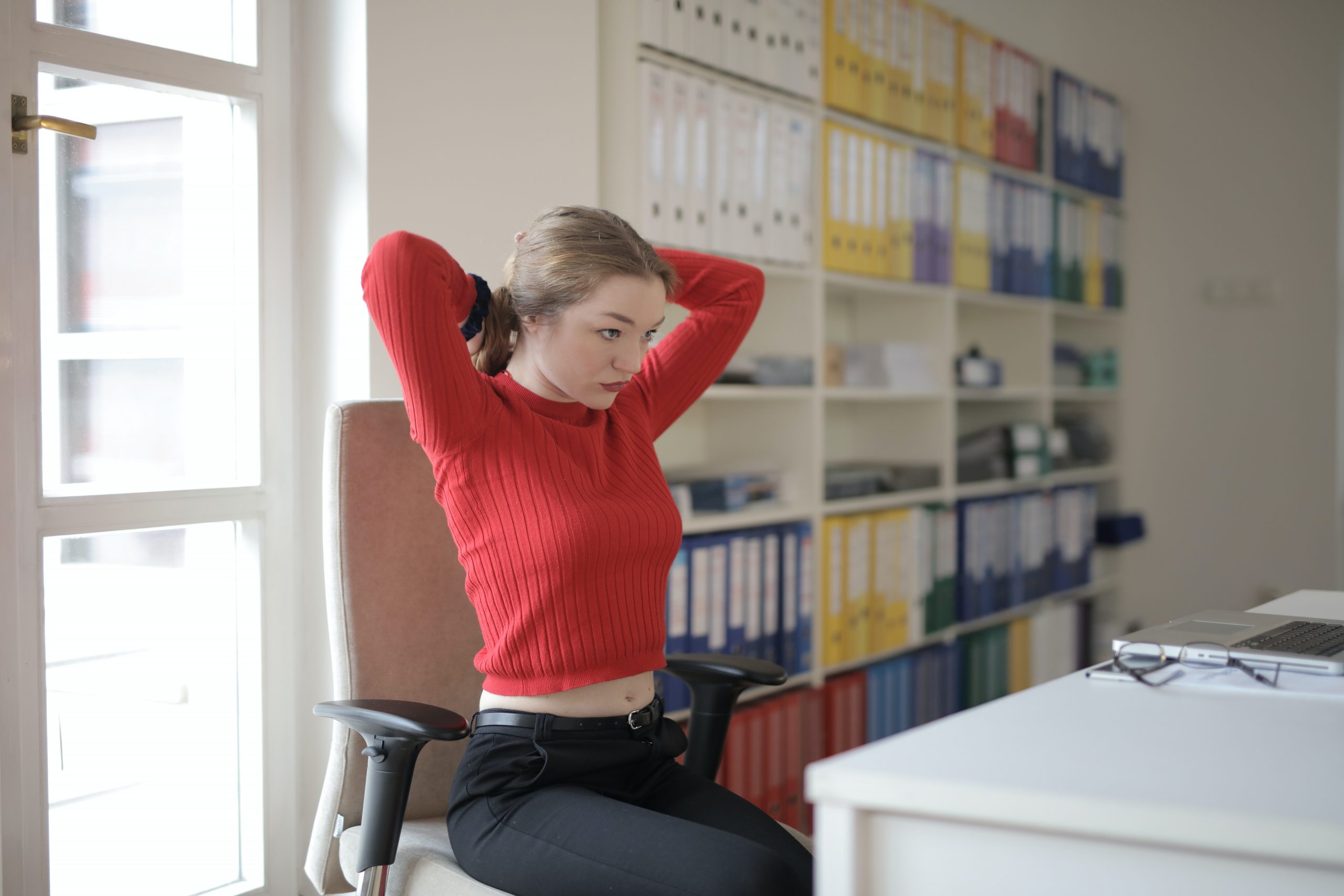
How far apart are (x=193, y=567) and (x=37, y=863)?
50 centimetres

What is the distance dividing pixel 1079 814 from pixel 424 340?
2.62 feet

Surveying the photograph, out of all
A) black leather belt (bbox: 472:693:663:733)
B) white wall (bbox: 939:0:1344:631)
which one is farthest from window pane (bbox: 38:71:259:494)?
white wall (bbox: 939:0:1344:631)

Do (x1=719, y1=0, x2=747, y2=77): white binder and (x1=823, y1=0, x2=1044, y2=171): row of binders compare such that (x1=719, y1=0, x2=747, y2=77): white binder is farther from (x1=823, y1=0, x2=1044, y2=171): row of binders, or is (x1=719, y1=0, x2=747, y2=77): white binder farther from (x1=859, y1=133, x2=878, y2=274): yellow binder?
(x1=859, y1=133, x2=878, y2=274): yellow binder

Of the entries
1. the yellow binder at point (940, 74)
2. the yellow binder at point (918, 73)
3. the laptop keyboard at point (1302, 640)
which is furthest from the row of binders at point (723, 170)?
the laptop keyboard at point (1302, 640)

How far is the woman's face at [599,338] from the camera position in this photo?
1.27 meters

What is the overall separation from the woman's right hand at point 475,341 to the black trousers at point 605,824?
47 cm

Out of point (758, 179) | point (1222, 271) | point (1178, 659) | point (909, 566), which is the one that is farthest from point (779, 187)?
point (1222, 271)

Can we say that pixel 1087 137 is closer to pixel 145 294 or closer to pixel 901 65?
pixel 901 65

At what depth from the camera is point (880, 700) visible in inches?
112

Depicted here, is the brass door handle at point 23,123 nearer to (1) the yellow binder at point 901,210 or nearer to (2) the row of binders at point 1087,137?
(1) the yellow binder at point 901,210

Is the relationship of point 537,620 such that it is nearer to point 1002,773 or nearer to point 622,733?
point 622,733

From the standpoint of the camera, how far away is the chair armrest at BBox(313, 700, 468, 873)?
3.54 ft

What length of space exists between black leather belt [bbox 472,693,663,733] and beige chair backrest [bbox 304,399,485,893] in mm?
111

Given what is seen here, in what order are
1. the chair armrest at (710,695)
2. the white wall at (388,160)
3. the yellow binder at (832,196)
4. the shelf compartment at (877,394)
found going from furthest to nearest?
1. the shelf compartment at (877,394)
2. the yellow binder at (832,196)
3. the white wall at (388,160)
4. the chair armrest at (710,695)
